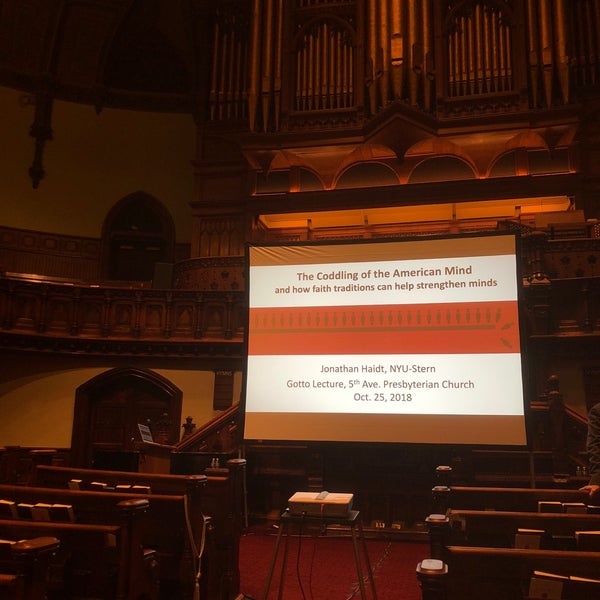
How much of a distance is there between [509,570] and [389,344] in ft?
8.90

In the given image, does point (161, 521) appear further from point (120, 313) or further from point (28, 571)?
point (120, 313)

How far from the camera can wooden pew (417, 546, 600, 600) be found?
2.43 meters

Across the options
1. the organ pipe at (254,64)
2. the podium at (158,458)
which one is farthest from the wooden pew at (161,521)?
the organ pipe at (254,64)

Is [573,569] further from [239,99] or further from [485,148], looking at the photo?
[239,99]

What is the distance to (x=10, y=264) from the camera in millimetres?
10828

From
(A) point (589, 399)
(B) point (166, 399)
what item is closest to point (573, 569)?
(A) point (589, 399)

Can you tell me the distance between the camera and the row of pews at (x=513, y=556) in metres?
2.42

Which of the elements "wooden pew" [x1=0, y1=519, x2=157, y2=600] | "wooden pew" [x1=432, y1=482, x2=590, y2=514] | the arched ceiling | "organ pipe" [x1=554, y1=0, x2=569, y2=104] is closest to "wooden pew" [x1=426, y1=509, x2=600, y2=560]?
"wooden pew" [x1=432, y1=482, x2=590, y2=514]

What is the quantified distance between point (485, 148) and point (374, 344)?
18.9 feet

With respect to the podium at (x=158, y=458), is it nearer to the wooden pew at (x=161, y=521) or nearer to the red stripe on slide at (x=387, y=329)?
the red stripe on slide at (x=387, y=329)

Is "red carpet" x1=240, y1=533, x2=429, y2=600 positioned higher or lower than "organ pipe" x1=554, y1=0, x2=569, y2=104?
lower

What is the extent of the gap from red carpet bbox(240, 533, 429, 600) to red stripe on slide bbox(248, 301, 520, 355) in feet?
5.54

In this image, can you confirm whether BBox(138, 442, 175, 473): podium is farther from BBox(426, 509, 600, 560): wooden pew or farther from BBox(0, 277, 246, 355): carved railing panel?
BBox(426, 509, 600, 560): wooden pew

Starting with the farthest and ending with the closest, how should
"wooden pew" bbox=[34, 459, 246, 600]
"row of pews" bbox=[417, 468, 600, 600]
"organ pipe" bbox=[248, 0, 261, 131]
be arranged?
"organ pipe" bbox=[248, 0, 261, 131] < "wooden pew" bbox=[34, 459, 246, 600] < "row of pews" bbox=[417, 468, 600, 600]
